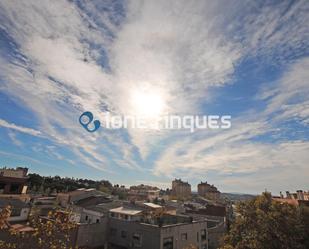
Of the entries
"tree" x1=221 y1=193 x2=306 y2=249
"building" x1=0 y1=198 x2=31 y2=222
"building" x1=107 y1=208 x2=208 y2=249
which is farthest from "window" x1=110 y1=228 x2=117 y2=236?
"tree" x1=221 y1=193 x2=306 y2=249

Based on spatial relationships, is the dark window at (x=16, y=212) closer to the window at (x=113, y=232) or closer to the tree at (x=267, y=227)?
the window at (x=113, y=232)

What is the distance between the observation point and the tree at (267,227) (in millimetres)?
19422

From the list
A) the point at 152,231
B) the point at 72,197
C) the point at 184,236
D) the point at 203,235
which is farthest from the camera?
the point at 72,197

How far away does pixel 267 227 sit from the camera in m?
20.1

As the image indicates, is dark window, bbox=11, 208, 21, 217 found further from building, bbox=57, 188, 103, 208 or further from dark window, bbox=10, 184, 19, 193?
building, bbox=57, 188, 103, 208

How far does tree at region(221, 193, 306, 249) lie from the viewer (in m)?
19.4

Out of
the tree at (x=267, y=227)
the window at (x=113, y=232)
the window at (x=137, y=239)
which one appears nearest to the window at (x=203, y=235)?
the window at (x=137, y=239)

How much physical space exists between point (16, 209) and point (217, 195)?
422 feet

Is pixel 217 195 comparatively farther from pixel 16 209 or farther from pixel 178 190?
pixel 16 209

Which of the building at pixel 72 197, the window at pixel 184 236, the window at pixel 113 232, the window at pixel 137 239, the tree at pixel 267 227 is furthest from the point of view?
the building at pixel 72 197

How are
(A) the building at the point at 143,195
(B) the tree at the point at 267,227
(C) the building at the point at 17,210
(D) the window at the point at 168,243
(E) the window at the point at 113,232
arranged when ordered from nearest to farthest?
(B) the tree at the point at 267,227
(D) the window at the point at 168,243
(C) the building at the point at 17,210
(E) the window at the point at 113,232
(A) the building at the point at 143,195

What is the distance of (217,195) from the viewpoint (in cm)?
14012

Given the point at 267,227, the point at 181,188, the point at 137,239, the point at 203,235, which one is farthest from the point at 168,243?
the point at 181,188

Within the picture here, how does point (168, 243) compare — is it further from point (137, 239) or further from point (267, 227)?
point (267, 227)
